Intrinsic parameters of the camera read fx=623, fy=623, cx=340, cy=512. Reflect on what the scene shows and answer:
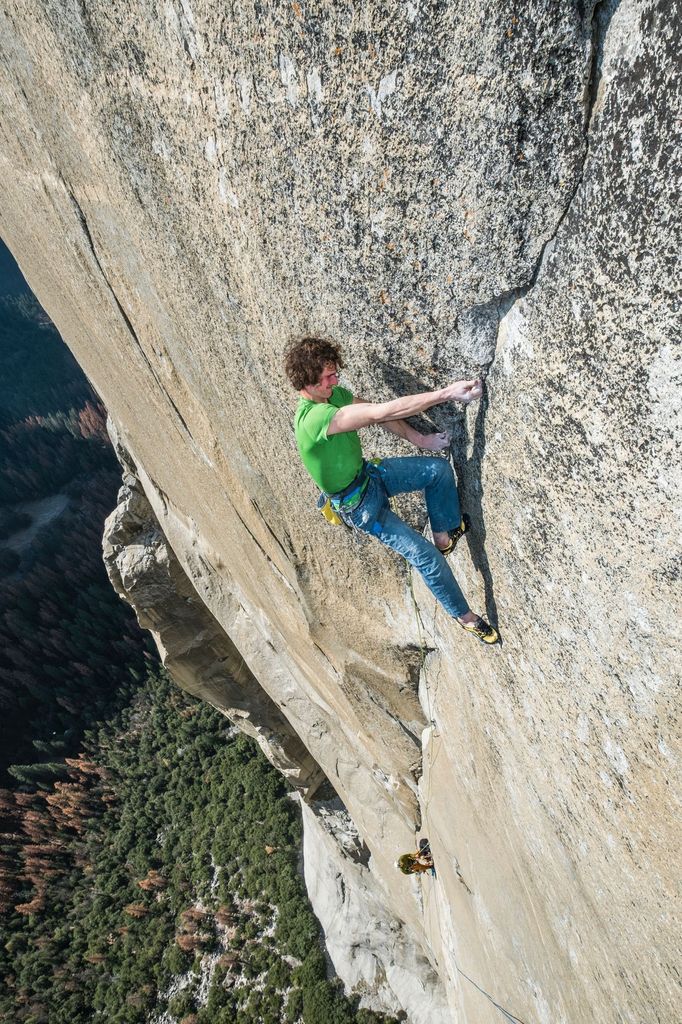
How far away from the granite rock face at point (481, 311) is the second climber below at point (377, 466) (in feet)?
0.36

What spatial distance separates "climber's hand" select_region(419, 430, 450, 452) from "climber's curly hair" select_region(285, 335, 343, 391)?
0.49m

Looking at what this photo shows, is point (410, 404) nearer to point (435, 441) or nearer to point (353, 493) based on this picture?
point (435, 441)

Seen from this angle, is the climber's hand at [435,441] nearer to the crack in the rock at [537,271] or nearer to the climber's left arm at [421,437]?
the climber's left arm at [421,437]

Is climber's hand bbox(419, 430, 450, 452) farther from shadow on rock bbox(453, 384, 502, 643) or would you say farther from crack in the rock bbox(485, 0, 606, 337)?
crack in the rock bbox(485, 0, 606, 337)

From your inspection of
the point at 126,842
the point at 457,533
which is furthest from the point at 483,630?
the point at 126,842

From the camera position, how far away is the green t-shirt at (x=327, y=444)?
2.60m

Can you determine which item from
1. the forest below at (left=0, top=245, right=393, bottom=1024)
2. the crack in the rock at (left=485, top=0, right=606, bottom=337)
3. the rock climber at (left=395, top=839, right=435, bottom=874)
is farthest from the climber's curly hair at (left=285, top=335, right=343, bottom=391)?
the forest below at (left=0, top=245, right=393, bottom=1024)

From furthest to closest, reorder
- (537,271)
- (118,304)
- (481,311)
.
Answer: (118,304), (481,311), (537,271)

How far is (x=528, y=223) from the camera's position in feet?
6.19

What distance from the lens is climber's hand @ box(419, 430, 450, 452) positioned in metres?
2.65

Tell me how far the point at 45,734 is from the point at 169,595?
395 inches

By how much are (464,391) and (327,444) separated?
26.3 inches

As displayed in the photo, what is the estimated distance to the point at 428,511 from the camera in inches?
111

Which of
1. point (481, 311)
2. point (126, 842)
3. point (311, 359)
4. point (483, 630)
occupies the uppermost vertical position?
point (481, 311)
